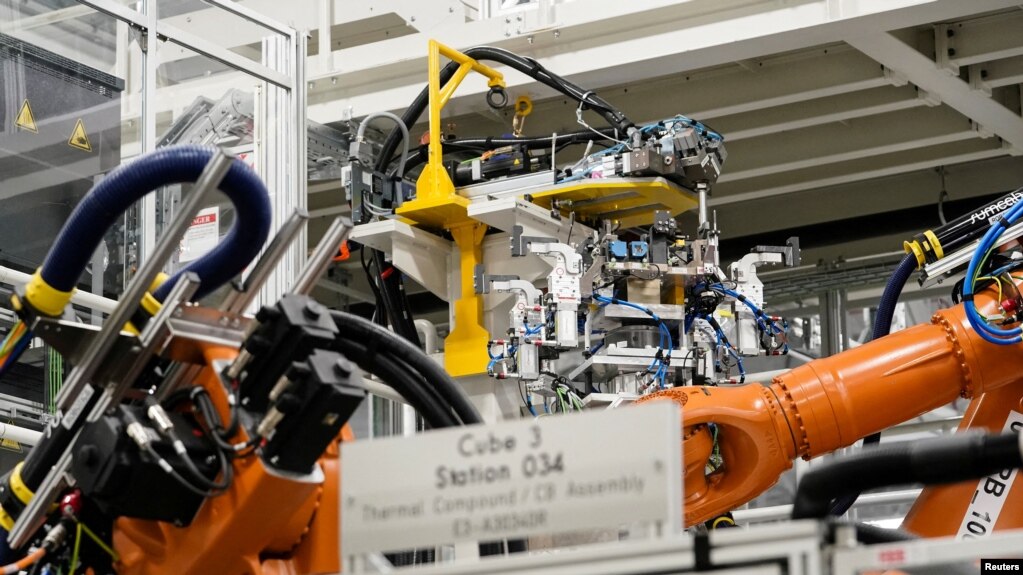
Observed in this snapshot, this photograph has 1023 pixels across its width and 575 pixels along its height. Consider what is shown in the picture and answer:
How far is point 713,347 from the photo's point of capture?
6.61m

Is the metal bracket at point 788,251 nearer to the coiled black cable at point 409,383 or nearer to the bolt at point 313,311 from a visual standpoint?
the coiled black cable at point 409,383

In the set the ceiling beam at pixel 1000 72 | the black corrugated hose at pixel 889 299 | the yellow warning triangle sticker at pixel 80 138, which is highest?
the ceiling beam at pixel 1000 72

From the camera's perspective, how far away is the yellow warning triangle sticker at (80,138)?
5035mm

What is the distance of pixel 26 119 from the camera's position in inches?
193

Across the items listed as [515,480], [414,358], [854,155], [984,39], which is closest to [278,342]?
[414,358]

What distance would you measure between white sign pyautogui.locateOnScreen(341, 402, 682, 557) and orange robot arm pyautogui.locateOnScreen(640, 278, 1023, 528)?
1885mm

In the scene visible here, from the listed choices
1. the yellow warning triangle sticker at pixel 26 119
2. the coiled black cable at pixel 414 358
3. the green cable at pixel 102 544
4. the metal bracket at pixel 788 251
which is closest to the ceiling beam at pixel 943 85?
the metal bracket at pixel 788 251

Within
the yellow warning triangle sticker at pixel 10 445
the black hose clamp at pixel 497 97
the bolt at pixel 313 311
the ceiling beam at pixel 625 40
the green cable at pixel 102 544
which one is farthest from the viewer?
the black hose clamp at pixel 497 97

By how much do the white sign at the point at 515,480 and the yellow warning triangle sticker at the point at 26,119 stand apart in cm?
336

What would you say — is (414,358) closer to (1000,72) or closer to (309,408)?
(309,408)

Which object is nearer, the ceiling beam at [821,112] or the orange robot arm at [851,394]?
the orange robot arm at [851,394]

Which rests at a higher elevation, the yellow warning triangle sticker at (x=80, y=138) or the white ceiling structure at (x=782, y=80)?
the white ceiling structure at (x=782, y=80)

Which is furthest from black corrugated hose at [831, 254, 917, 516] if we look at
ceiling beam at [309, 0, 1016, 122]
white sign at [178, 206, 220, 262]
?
ceiling beam at [309, 0, 1016, 122]

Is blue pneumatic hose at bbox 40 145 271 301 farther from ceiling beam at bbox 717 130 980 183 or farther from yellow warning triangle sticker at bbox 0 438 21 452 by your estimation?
ceiling beam at bbox 717 130 980 183
